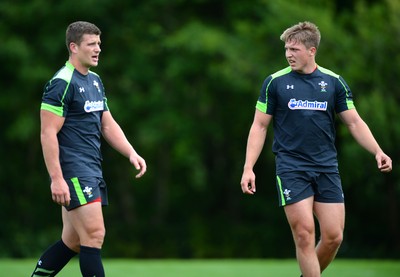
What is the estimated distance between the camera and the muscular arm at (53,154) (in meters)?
6.20

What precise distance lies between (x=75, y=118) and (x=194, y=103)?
64.1 feet

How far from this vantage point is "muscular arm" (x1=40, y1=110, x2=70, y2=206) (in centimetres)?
620

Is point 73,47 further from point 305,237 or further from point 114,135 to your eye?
→ point 305,237

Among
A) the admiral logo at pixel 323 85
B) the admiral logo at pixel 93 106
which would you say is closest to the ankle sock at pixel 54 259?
the admiral logo at pixel 93 106

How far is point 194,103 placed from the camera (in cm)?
2595

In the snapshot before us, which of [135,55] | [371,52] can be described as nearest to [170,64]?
[135,55]

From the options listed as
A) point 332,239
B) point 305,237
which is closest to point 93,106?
point 305,237

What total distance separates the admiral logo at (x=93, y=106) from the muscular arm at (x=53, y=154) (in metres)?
0.25

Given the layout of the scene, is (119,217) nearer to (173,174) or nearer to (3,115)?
(173,174)

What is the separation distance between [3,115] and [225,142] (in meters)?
7.09

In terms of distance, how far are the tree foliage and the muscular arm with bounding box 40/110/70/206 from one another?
1490 cm

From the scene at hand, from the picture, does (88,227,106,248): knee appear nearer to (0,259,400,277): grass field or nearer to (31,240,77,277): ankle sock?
(31,240,77,277): ankle sock

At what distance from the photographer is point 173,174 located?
102 feet

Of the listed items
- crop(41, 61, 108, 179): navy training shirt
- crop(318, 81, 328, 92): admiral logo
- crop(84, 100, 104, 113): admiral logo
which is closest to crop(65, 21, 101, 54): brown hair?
crop(41, 61, 108, 179): navy training shirt
